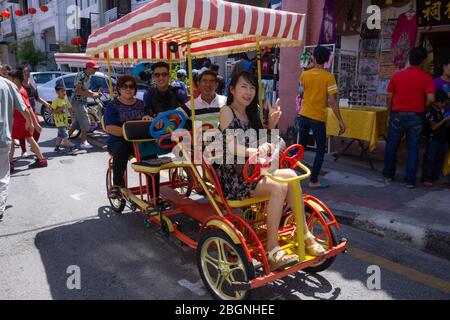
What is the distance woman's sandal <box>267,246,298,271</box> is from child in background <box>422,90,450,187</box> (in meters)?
3.68

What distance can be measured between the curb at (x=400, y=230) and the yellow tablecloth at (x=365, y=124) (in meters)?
2.02

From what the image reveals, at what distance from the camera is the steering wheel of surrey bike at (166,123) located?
3.80m

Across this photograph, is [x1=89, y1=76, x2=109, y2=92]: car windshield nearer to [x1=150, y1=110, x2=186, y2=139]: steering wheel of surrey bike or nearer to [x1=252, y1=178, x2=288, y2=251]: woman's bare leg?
[x1=150, y1=110, x2=186, y2=139]: steering wheel of surrey bike

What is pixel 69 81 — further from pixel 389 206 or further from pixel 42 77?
pixel 389 206

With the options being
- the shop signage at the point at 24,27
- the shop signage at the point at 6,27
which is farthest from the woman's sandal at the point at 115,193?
the shop signage at the point at 6,27

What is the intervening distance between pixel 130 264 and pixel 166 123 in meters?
1.38

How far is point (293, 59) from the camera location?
324 inches

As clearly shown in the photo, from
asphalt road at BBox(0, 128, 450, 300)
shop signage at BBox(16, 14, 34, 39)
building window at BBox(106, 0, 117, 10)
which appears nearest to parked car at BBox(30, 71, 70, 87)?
asphalt road at BBox(0, 128, 450, 300)

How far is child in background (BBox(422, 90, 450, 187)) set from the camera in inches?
216

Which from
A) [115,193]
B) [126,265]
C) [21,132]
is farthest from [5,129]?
[21,132]
